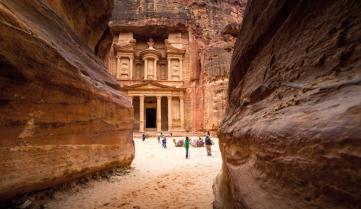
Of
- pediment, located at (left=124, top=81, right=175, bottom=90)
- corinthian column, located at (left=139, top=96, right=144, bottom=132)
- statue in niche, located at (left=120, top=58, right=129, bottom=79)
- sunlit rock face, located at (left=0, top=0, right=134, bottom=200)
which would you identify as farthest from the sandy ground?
statue in niche, located at (left=120, top=58, right=129, bottom=79)

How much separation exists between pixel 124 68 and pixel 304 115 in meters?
34.1

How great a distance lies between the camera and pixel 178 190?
5617mm

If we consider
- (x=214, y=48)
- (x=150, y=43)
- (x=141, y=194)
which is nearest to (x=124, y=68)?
(x=150, y=43)

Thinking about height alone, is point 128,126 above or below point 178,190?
above

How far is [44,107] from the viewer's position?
4.14 metres

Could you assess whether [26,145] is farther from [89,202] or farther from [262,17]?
[262,17]

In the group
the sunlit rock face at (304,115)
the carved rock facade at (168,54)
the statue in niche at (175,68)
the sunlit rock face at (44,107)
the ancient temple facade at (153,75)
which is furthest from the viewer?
the statue in niche at (175,68)

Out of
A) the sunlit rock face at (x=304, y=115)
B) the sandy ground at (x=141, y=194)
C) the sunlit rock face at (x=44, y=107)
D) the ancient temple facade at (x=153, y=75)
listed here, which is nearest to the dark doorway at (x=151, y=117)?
the ancient temple facade at (x=153, y=75)

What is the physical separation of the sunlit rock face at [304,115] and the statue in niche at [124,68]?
32.2m

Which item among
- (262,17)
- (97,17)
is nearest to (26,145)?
(262,17)

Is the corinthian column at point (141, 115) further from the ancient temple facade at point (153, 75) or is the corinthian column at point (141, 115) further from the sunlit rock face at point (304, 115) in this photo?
the sunlit rock face at point (304, 115)

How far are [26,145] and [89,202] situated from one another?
166 cm

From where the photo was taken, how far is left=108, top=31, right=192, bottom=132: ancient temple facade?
31.6m

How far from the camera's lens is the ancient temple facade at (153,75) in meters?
31.6
